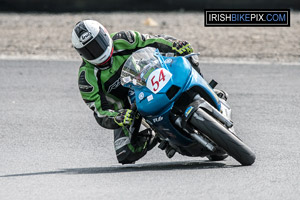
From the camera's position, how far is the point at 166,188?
18.3 feet

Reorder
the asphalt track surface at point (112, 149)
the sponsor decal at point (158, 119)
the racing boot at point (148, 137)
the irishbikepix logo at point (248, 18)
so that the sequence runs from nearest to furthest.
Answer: the asphalt track surface at point (112, 149) → the sponsor decal at point (158, 119) → the racing boot at point (148, 137) → the irishbikepix logo at point (248, 18)

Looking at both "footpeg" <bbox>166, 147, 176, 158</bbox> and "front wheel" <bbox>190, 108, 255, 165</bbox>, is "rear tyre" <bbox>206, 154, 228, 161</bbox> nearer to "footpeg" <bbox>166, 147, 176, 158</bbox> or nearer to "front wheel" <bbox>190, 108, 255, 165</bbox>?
"footpeg" <bbox>166, 147, 176, 158</bbox>

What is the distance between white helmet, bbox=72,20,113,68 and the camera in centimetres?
678

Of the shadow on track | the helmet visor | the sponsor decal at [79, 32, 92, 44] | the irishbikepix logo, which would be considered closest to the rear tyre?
the shadow on track

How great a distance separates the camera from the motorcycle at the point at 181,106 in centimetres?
609

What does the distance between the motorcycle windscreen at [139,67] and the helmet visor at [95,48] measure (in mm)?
379

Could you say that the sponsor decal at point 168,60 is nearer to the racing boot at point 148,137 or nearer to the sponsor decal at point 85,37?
the sponsor decal at point 85,37

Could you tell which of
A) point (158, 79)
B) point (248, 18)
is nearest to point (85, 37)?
point (158, 79)

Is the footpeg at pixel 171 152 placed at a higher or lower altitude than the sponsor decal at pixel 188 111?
lower

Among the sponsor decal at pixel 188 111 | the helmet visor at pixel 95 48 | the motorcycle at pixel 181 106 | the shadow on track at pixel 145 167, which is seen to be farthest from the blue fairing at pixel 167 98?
the helmet visor at pixel 95 48

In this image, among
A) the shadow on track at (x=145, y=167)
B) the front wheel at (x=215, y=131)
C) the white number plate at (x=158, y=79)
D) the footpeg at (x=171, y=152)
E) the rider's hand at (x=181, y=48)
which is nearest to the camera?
the front wheel at (x=215, y=131)

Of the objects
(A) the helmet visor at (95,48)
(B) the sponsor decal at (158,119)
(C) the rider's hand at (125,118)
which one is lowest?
(C) the rider's hand at (125,118)

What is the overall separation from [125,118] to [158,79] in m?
0.58

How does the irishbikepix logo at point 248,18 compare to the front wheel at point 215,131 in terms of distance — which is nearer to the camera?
the front wheel at point 215,131
